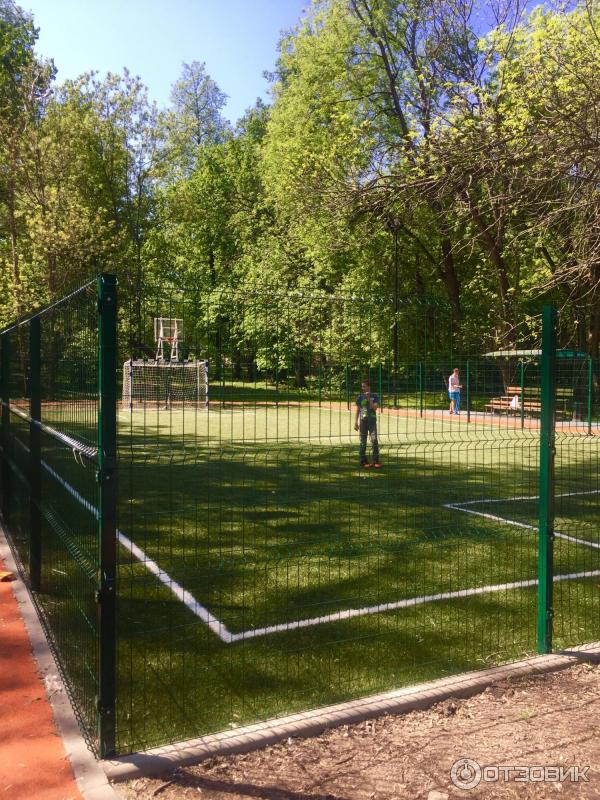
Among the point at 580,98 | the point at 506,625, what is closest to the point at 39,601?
the point at 506,625

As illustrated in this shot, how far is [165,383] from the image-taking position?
217 inches

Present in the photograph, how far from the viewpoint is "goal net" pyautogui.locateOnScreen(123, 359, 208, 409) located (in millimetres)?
4230

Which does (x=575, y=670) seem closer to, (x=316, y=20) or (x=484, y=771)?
(x=484, y=771)

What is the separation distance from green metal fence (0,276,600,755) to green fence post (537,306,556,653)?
13mm

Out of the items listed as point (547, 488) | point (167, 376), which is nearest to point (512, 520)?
point (547, 488)

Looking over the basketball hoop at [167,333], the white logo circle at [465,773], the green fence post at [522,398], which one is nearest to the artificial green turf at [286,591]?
the green fence post at [522,398]

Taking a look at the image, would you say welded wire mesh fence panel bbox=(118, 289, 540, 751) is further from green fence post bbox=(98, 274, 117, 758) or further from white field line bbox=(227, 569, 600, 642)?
green fence post bbox=(98, 274, 117, 758)

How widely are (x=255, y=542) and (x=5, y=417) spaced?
313 cm

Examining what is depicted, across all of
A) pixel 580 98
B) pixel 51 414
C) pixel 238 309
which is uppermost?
pixel 580 98

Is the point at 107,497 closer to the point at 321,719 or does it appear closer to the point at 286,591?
the point at 321,719

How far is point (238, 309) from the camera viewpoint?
464 centimetres

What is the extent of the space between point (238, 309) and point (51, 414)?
1.70 metres

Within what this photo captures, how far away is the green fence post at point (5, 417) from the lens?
752cm

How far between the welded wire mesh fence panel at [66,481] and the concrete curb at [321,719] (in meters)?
0.37
